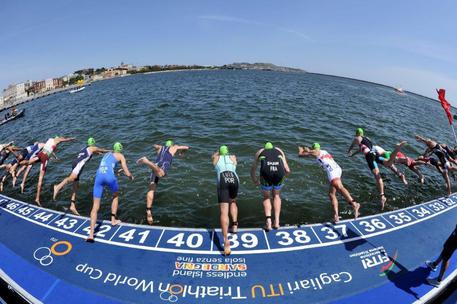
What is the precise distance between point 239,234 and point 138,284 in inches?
119

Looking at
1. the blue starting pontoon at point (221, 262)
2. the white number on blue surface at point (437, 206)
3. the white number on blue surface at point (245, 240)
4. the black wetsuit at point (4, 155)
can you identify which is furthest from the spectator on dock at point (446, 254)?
the black wetsuit at point (4, 155)

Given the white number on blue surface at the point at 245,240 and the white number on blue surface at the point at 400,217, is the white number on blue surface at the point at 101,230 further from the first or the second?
the white number on blue surface at the point at 400,217

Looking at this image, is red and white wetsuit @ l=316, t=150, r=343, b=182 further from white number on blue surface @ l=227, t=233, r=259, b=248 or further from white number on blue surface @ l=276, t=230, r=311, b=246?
white number on blue surface @ l=227, t=233, r=259, b=248

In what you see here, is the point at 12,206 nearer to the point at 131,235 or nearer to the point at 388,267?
the point at 131,235

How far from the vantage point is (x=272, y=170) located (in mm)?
7367

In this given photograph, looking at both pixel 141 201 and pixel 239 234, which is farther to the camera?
pixel 141 201

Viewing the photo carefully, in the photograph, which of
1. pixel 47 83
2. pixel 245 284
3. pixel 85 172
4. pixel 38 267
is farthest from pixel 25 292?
pixel 47 83

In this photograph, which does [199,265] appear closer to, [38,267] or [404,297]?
[38,267]

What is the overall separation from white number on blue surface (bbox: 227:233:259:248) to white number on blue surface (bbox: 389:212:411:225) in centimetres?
488

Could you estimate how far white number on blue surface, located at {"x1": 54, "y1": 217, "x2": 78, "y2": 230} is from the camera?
27.2ft

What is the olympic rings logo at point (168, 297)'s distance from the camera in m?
5.63

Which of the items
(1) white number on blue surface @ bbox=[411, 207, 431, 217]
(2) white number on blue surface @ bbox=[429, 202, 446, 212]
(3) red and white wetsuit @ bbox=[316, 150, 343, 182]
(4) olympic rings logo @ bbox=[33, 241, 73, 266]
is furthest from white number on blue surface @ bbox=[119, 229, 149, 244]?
(2) white number on blue surface @ bbox=[429, 202, 446, 212]

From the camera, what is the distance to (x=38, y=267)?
21.6ft

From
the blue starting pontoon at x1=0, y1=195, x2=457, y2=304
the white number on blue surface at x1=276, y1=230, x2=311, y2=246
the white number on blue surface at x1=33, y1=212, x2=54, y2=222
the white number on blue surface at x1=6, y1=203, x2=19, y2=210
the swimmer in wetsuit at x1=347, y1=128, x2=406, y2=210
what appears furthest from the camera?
the swimmer in wetsuit at x1=347, y1=128, x2=406, y2=210
